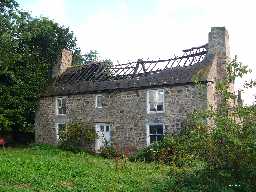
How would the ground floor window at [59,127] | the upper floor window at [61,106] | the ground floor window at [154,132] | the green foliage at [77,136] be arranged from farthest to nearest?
the upper floor window at [61,106] < the ground floor window at [59,127] < the green foliage at [77,136] < the ground floor window at [154,132]

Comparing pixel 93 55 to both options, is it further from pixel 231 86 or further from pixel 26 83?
pixel 231 86

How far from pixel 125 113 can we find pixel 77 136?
168 inches

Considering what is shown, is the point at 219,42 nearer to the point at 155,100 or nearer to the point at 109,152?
the point at 155,100

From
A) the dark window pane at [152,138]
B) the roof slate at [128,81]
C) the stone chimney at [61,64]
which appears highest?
the stone chimney at [61,64]

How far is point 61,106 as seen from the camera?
32031 mm

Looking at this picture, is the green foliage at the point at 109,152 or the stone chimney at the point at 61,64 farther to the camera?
the stone chimney at the point at 61,64

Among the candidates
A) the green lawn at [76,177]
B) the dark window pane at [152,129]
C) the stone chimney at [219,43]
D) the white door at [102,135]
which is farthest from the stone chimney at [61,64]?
the green lawn at [76,177]

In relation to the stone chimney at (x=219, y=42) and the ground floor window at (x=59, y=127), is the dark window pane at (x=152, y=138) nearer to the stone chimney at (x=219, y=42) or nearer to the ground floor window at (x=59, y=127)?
the stone chimney at (x=219, y=42)

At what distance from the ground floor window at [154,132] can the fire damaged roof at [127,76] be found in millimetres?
2707

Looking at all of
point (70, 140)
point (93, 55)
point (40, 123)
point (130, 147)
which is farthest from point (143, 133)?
point (93, 55)

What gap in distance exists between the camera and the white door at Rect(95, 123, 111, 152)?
2903 cm

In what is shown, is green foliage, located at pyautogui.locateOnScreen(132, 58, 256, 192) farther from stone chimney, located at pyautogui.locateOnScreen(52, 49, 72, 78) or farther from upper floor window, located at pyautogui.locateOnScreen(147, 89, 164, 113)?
stone chimney, located at pyautogui.locateOnScreen(52, 49, 72, 78)

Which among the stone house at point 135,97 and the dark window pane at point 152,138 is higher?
the stone house at point 135,97

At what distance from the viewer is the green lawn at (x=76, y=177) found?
14922 millimetres
